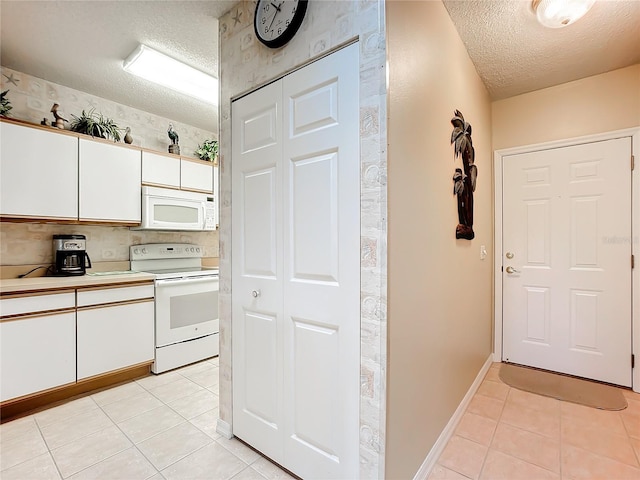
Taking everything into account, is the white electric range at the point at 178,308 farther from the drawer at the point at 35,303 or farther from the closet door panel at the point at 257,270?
the closet door panel at the point at 257,270

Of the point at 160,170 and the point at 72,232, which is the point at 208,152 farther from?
the point at 72,232

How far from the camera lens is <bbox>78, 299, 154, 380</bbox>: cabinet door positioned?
2.38 meters

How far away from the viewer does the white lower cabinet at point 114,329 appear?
7.80 ft

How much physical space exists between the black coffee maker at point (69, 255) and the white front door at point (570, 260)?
3888 mm

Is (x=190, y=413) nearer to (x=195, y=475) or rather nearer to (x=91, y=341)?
(x=195, y=475)

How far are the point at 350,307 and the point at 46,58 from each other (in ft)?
9.69

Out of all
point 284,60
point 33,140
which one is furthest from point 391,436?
point 33,140

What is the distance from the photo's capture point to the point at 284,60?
1581mm

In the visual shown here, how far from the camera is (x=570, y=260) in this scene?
2.71 metres

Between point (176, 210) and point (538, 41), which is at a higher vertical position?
point (538, 41)

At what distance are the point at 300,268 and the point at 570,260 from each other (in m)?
2.58

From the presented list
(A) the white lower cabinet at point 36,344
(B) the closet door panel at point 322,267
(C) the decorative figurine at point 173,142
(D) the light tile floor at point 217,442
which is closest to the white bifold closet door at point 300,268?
(B) the closet door panel at point 322,267

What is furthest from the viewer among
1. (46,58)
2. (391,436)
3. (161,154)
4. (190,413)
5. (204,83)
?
(161,154)

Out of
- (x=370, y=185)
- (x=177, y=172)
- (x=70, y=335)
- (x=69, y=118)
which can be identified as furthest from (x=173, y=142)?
(x=370, y=185)
